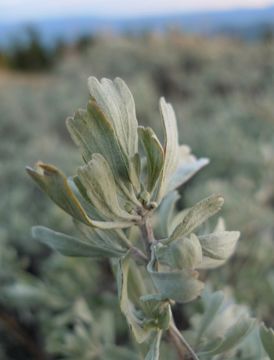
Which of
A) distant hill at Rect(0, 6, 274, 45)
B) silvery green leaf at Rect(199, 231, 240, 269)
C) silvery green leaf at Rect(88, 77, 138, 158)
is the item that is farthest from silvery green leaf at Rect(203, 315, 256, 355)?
distant hill at Rect(0, 6, 274, 45)

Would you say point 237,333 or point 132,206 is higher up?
point 132,206

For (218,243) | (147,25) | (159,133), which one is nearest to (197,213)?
(218,243)

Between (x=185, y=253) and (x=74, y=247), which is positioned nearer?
(x=185, y=253)

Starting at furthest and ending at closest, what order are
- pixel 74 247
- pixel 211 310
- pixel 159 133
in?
pixel 159 133, pixel 211 310, pixel 74 247

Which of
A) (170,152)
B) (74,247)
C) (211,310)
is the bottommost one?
(211,310)

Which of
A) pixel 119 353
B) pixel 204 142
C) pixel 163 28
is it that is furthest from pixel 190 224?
pixel 163 28

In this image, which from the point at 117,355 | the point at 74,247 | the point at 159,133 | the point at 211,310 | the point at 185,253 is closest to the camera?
the point at 185,253

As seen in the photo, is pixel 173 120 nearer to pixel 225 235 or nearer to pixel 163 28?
pixel 225 235

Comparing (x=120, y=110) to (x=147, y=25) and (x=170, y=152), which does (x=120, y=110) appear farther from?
(x=147, y=25)
